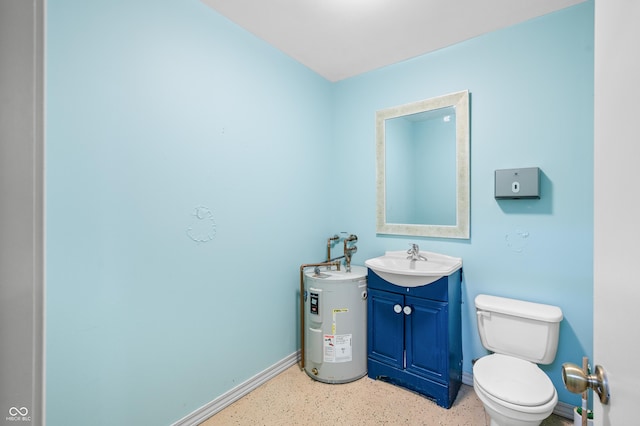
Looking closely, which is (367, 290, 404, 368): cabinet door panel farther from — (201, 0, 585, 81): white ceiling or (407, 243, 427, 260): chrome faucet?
(201, 0, 585, 81): white ceiling

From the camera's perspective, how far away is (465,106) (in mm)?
2123

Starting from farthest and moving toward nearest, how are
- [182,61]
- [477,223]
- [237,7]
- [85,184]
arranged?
[477,223]
[237,7]
[182,61]
[85,184]

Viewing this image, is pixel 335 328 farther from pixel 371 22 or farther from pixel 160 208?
pixel 371 22

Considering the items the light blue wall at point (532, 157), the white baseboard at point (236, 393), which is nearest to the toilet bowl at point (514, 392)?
the light blue wall at point (532, 157)

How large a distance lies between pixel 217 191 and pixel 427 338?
1749 mm

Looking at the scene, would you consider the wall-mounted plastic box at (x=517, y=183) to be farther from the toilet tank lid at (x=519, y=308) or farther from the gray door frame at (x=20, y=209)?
the gray door frame at (x=20, y=209)

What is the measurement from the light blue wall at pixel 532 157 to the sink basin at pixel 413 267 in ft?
0.30

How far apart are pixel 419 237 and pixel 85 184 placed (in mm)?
2221

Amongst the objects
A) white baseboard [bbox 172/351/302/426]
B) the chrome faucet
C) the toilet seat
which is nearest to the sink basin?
the chrome faucet

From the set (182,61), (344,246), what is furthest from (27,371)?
(344,246)

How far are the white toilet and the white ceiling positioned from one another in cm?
188

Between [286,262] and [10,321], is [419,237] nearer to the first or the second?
[286,262]

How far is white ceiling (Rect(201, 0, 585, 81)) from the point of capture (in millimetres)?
1768
